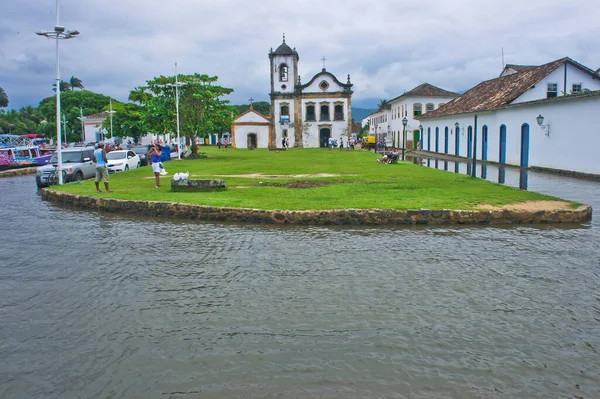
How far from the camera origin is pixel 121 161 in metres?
28.6

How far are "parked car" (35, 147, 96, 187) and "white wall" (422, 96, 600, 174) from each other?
20301 millimetres

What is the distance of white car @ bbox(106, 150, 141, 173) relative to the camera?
2806 centimetres

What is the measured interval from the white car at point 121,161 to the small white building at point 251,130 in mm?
44559

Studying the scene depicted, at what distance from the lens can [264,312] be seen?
6.95m

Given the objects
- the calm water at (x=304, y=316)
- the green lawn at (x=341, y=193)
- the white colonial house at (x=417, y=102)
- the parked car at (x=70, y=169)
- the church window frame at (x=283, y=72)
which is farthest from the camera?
the church window frame at (x=283, y=72)

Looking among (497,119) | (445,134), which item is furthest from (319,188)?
(445,134)

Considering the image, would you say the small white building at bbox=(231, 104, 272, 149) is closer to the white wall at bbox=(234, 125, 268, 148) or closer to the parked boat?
the white wall at bbox=(234, 125, 268, 148)

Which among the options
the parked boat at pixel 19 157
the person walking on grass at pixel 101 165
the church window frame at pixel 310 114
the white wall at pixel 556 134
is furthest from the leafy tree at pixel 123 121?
the person walking on grass at pixel 101 165

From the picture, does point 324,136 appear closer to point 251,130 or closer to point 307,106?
point 307,106

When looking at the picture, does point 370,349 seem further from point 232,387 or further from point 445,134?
point 445,134

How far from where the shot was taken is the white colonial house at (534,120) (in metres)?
23.4

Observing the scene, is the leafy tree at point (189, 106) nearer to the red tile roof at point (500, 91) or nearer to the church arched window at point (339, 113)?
the red tile roof at point (500, 91)

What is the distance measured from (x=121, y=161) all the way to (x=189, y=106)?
518 inches

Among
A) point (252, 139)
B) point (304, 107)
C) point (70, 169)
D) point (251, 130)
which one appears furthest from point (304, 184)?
point (252, 139)
